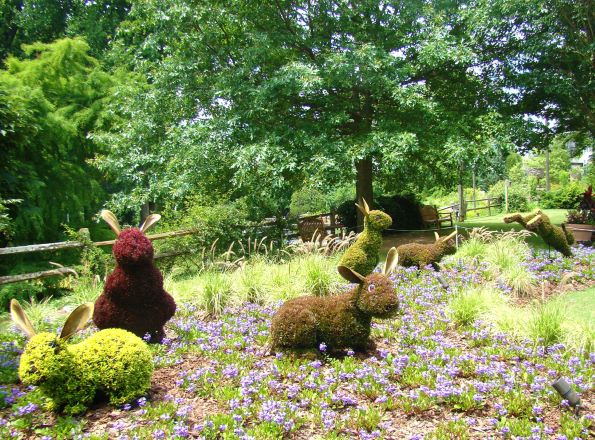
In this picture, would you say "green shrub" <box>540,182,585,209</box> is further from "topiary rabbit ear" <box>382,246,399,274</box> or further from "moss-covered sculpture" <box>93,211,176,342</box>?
"moss-covered sculpture" <box>93,211,176,342</box>

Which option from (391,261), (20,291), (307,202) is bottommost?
(20,291)

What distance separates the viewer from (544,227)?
773cm

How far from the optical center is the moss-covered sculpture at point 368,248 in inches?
190

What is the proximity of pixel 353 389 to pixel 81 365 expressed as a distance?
2.22m

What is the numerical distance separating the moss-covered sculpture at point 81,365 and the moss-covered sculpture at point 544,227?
6.64 m

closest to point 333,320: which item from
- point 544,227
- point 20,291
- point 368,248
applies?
point 368,248

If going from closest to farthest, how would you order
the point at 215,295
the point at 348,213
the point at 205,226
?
1. the point at 215,295
2. the point at 205,226
3. the point at 348,213

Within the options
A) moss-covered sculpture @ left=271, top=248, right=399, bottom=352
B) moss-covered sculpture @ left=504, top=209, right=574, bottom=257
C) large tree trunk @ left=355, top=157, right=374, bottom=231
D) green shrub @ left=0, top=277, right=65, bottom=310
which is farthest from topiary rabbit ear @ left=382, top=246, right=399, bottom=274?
large tree trunk @ left=355, top=157, right=374, bottom=231

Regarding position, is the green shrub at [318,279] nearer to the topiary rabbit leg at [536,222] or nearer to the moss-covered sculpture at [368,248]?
the moss-covered sculpture at [368,248]

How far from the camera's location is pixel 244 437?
9.46 ft

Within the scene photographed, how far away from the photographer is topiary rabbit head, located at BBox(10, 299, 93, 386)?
125 inches

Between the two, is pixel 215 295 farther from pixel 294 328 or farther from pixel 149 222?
pixel 294 328

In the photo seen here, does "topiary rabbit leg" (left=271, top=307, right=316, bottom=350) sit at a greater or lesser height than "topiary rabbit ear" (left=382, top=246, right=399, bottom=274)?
lesser

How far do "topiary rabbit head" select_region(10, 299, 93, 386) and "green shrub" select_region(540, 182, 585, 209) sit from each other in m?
28.1
